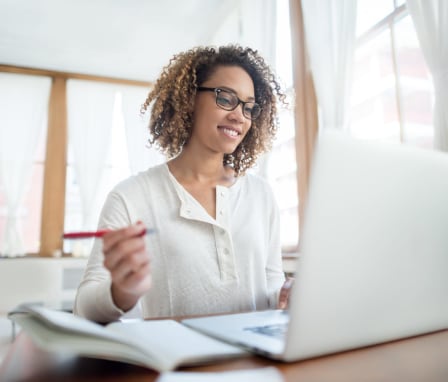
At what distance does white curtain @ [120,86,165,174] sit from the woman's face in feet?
14.3

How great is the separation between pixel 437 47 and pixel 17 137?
5.02 metres

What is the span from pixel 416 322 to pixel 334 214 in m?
0.27

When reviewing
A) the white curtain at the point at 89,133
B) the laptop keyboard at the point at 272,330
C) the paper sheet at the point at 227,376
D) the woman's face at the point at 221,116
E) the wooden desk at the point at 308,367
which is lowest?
the wooden desk at the point at 308,367

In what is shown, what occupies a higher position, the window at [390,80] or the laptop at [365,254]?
the window at [390,80]

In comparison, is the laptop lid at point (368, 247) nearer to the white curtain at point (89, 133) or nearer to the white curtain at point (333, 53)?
the white curtain at point (333, 53)

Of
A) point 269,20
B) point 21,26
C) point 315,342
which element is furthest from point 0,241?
point 315,342

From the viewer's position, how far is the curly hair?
1.37m

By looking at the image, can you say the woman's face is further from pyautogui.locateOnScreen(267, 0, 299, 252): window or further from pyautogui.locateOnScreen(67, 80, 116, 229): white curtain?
pyautogui.locateOnScreen(67, 80, 116, 229): white curtain

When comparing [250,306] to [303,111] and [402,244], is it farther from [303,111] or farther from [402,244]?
[303,111]

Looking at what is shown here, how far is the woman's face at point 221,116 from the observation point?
1.27 meters

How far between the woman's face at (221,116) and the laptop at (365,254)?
30.9 inches

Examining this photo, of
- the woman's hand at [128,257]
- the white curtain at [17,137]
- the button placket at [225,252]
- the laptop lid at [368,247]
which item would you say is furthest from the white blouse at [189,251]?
the white curtain at [17,137]

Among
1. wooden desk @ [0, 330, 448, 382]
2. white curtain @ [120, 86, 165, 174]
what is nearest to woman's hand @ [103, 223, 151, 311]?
wooden desk @ [0, 330, 448, 382]

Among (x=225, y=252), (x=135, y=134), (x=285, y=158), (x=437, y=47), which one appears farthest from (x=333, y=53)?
(x=135, y=134)
